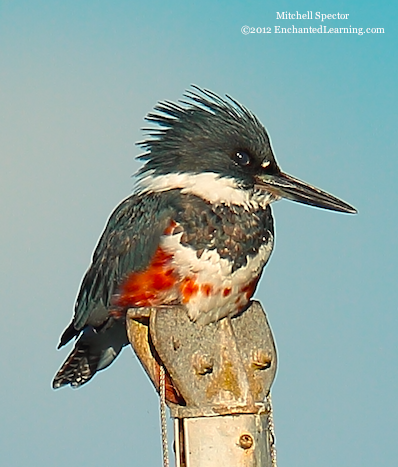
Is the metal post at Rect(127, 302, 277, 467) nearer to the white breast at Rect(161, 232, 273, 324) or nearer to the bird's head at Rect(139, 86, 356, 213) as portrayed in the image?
the white breast at Rect(161, 232, 273, 324)

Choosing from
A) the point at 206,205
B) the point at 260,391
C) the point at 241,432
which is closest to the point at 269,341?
the point at 260,391

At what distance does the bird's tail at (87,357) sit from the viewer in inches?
184

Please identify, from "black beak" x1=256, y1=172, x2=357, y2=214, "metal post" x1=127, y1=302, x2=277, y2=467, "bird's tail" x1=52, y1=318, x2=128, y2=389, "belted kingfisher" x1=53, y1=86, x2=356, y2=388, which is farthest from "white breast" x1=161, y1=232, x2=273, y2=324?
"bird's tail" x1=52, y1=318, x2=128, y2=389

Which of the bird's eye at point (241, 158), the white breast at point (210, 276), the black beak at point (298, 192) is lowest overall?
the white breast at point (210, 276)

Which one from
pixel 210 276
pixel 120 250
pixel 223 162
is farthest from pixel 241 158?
pixel 120 250

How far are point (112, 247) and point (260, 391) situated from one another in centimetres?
136

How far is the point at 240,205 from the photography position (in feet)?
13.7

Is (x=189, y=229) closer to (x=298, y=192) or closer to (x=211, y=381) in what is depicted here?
(x=298, y=192)

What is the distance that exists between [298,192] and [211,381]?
4.32ft

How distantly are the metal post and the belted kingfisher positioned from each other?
0.24 metres

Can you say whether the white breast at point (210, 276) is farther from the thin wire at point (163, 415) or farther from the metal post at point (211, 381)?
the thin wire at point (163, 415)

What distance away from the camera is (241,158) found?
14.2 ft

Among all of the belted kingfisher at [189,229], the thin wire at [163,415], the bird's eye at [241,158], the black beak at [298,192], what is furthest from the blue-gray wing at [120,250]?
the thin wire at [163,415]

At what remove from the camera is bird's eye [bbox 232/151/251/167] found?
4.31 metres
